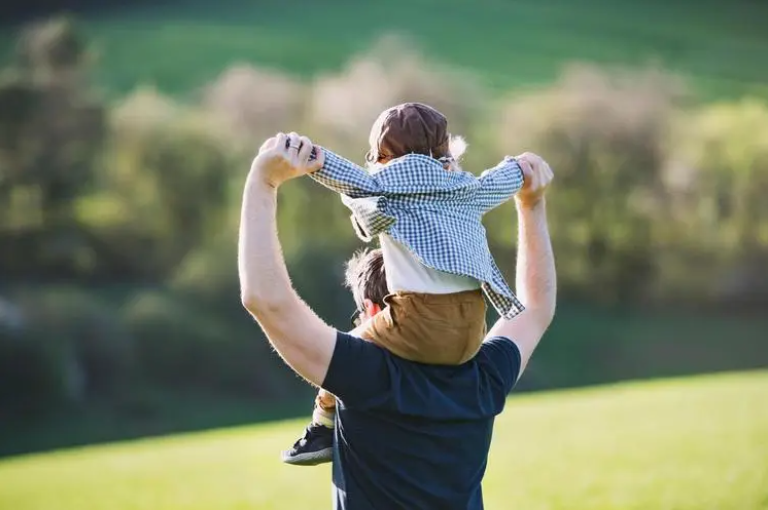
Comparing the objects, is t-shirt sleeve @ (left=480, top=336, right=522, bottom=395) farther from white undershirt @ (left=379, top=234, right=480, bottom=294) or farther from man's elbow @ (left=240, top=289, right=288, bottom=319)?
man's elbow @ (left=240, top=289, right=288, bottom=319)

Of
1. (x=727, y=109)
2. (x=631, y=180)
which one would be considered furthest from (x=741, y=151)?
(x=631, y=180)

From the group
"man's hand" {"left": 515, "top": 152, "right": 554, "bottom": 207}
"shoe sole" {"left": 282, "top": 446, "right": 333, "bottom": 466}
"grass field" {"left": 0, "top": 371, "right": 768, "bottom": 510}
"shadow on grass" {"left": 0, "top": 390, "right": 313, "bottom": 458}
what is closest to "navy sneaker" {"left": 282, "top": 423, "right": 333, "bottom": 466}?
"shoe sole" {"left": 282, "top": 446, "right": 333, "bottom": 466}

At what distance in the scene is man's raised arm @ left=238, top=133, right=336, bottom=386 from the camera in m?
1.38

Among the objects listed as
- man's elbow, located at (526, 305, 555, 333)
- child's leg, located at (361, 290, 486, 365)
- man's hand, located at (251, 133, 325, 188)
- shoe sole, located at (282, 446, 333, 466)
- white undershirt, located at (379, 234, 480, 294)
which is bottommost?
shoe sole, located at (282, 446, 333, 466)

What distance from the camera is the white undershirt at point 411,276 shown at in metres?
1.45

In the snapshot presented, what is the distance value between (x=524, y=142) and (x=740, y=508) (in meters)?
7.59

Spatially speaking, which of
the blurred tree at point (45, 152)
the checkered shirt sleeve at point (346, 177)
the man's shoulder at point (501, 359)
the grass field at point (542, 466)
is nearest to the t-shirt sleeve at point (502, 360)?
the man's shoulder at point (501, 359)

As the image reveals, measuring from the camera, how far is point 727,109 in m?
12.1

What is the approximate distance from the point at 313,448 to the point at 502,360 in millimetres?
331

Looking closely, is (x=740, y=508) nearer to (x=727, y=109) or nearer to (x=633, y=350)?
(x=633, y=350)

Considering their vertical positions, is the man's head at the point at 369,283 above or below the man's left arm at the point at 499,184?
below

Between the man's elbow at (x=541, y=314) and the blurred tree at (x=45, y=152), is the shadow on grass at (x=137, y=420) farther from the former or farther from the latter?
the man's elbow at (x=541, y=314)

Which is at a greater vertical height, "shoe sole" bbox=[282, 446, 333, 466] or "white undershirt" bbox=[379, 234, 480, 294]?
"white undershirt" bbox=[379, 234, 480, 294]

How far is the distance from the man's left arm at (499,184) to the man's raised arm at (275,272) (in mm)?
285
